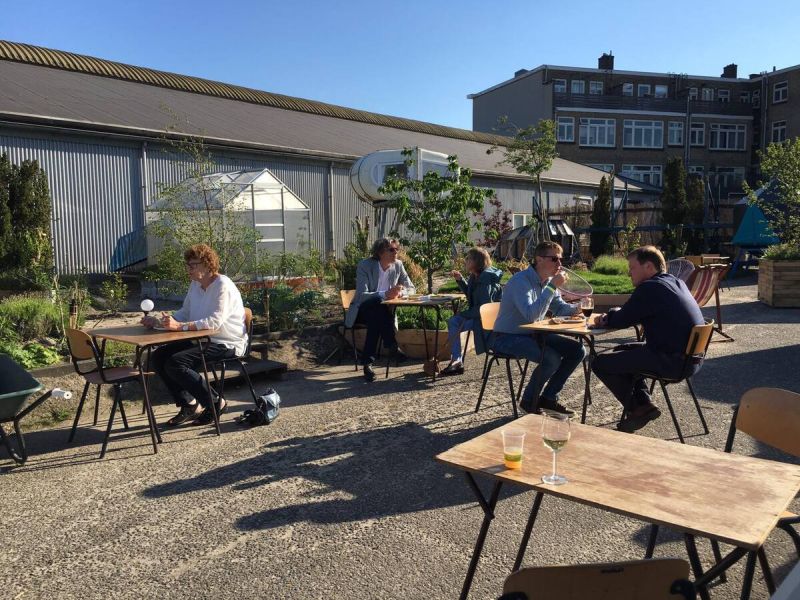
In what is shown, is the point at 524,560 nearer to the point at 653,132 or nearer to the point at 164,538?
the point at 164,538

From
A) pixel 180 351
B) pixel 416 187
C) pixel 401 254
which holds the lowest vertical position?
pixel 180 351

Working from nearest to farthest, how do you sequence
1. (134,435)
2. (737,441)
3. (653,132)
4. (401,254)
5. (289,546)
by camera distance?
(289,546), (737,441), (134,435), (401,254), (653,132)

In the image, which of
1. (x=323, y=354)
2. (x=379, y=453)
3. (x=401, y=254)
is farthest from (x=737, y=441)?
(x=401, y=254)

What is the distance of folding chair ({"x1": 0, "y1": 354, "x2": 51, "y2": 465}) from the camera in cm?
438

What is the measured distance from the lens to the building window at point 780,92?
4281cm

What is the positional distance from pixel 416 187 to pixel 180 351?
5.11 m

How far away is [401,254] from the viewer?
11.2 metres

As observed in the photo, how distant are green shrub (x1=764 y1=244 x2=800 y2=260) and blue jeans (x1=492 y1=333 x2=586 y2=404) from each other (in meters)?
8.55

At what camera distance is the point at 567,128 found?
137ft

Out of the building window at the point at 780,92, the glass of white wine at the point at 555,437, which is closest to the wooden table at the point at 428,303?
the glass of white wine at the point at 555,437

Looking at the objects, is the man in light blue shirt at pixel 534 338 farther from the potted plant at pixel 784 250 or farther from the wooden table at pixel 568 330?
the potted plant at pixel 784 250

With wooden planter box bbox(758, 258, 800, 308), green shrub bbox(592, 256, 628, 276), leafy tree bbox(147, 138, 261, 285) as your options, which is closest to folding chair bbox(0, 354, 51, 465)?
leafy tree bbox(147, 138, 261, 285)

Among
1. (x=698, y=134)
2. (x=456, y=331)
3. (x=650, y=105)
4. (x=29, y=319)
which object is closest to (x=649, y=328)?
(x=456, y=331)

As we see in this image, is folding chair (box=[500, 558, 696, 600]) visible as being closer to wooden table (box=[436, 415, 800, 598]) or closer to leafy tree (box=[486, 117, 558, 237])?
wooden table (box=[436, 415, 800, 598])
